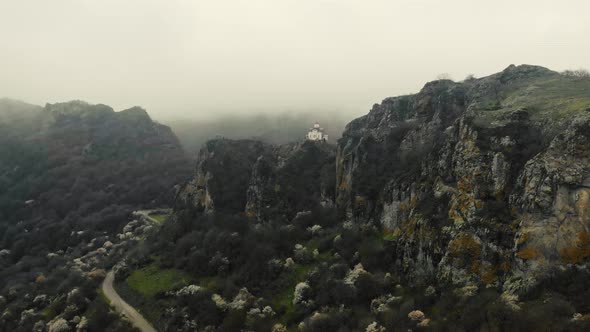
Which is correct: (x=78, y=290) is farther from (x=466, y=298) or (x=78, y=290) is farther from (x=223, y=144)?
(x=466, y=298)

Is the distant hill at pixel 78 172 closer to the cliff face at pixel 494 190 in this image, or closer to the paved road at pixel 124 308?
the paved road at pixel 124 308

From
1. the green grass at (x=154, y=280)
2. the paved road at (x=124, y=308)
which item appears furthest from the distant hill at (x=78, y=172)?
the green grass at (x=154, y=280)

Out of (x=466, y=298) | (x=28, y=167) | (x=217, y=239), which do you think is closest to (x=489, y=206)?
(x=466, y=298)

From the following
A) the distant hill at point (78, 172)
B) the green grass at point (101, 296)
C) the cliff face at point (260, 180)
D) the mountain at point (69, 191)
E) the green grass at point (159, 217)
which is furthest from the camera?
the distant hill at point (78, 172)

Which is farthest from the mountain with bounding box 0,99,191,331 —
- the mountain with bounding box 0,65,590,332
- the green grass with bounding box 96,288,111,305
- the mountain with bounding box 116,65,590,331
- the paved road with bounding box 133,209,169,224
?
the mountain with bounding box 116,65,590,331

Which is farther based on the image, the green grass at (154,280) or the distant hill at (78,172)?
the distant hill at (78,172)

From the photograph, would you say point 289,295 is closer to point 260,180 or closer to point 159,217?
point 260,180
